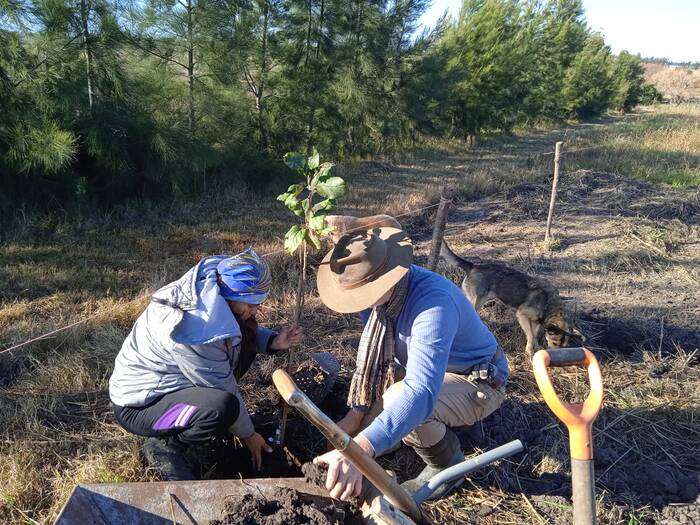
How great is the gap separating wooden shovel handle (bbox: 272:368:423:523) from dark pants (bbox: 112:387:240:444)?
1041 mm

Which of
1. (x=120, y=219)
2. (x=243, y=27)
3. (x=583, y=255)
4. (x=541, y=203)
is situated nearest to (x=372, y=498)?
(x=583, y=255)

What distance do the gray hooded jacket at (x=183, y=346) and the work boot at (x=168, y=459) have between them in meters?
0.26

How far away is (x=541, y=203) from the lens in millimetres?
8633

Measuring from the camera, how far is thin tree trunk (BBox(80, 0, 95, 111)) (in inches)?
283

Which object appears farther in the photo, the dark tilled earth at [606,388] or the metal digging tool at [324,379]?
the metal digging tool at [324,379]

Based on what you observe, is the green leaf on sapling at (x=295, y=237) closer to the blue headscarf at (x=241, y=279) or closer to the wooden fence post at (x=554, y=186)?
the blue headscarf at (x=241, y=279)

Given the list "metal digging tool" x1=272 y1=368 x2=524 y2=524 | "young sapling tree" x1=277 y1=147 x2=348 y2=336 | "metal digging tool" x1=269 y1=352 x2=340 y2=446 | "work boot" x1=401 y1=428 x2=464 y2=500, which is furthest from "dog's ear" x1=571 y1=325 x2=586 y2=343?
"young sapling tree" x1=277 y1=147 x2=348 y2=336

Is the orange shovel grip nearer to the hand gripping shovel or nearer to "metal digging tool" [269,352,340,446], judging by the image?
the hand gripping shovel

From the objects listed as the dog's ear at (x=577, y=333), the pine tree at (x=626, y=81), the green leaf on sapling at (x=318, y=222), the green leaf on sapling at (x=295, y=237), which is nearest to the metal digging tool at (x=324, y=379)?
the green leaf on sapling at (x=295, y=237)

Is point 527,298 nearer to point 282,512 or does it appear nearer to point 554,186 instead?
point 554,186

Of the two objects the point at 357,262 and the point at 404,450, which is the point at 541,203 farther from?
the point at 357,262

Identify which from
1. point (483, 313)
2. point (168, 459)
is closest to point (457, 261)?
point (483, 313)

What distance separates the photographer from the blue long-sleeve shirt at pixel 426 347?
194 cm

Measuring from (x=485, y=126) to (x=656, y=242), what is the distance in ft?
46.6
